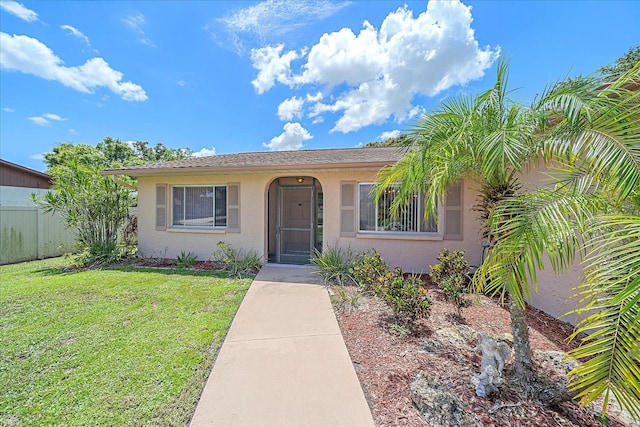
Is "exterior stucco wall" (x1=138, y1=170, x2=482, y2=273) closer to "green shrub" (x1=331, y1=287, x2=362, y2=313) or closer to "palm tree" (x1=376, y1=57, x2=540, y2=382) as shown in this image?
"green shrub" (x1=331, y1=287, x2=362, y2=313)

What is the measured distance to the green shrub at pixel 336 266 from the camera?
6429 millimetres

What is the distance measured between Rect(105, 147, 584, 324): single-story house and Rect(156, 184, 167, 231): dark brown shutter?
0.11 feet

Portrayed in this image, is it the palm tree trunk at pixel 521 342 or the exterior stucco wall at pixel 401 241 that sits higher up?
the exterior stucco wall at pixel 401 241

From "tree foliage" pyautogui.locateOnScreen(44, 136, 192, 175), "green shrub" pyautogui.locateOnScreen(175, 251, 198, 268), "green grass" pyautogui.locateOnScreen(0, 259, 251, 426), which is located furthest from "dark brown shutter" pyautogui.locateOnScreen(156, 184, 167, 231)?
"tree foliage" pyautogui.locateOnScreen(44, 136, 192, 175)

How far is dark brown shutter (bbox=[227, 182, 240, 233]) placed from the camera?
26.2 feet

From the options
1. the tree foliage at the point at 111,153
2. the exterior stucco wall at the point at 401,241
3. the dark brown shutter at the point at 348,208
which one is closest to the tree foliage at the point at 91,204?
the exterior stucco wall at the point at 401,241

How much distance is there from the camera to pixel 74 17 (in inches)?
281

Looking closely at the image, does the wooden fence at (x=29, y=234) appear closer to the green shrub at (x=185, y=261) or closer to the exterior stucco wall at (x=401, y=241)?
the green shrub at (x=185, y=261)

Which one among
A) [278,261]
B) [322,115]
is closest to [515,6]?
[278,261]

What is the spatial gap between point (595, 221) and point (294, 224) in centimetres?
731

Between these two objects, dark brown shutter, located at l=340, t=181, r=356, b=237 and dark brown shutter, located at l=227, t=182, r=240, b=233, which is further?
dark brown shutter, located at l=227, t=182, r=240, b=233

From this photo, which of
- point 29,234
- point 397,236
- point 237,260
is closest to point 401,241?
point 397,236

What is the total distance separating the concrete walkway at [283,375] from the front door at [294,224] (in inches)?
140

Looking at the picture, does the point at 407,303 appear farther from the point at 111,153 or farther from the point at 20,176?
the point at 111,153
